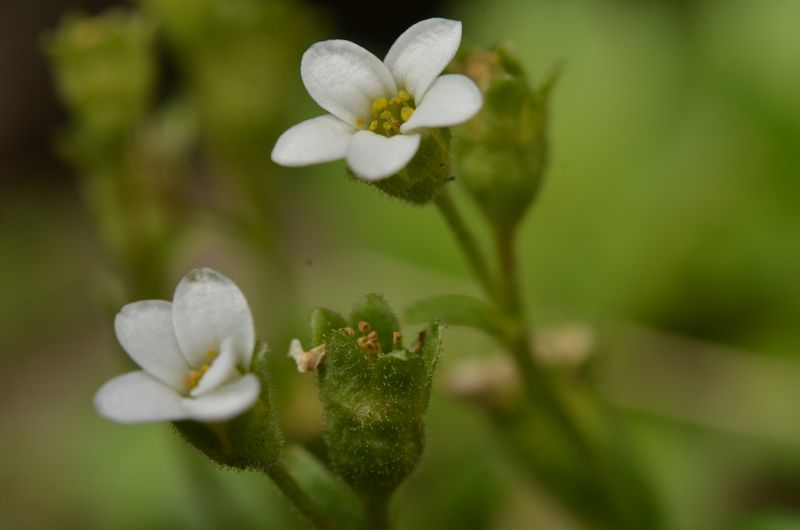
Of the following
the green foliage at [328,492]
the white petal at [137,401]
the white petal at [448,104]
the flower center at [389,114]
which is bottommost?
the green foliage at [328,492]

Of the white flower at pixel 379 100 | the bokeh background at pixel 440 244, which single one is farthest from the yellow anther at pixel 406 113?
the bokeh background at pixel 440 244

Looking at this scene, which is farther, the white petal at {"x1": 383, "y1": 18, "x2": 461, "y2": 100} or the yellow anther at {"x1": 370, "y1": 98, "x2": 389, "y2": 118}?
the yellow anther at {"x1": 370, "y1": 98, "x2": 389, "y2": 118}

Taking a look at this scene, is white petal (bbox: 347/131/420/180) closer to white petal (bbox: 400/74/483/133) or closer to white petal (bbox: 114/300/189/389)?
white petal (bbox: 400/74/483/133)

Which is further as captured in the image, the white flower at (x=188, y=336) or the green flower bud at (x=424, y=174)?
the green flower bud at (x=424, y=174)

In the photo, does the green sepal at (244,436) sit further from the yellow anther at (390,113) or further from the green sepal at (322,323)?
the yellow anther at (390,113)

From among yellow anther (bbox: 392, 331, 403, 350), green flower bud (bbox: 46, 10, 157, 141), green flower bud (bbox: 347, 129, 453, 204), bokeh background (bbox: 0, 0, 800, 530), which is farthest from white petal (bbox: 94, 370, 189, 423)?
green flower bud (bbox: 46, 10, 157, 141)

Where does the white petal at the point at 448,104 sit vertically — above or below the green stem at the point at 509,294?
above

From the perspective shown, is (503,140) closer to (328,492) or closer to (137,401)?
(328,492)

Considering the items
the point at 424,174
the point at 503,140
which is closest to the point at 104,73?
the point at 503,140
